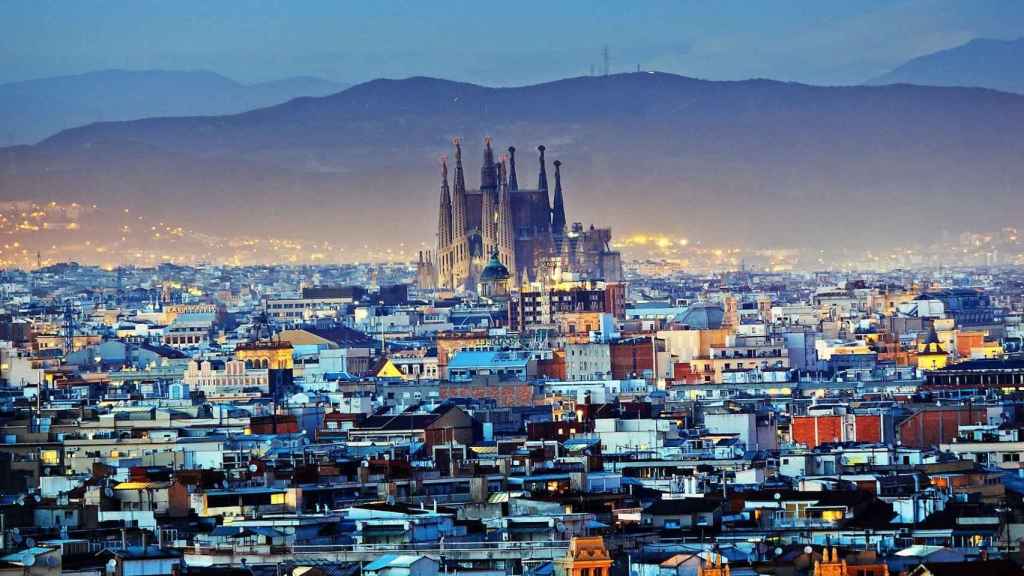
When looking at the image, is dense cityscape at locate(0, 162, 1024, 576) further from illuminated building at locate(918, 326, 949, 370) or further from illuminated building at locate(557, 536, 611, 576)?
illuminated building at locate(918, 326, 949, 370)

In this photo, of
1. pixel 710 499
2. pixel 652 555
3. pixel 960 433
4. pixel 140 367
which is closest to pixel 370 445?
pixel 960 433

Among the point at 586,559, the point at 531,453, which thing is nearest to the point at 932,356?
the point at 531,453

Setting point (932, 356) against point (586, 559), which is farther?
point (932, 356)

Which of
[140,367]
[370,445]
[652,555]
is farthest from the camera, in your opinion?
[140,367]

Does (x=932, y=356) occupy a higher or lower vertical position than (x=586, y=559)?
higher

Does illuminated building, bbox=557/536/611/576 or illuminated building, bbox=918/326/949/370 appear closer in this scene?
illuminated building, bbox=557/536/611/576

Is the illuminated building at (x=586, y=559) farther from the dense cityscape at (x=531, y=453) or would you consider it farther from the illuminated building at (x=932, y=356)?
the illuminated building at (x=932, y=356)

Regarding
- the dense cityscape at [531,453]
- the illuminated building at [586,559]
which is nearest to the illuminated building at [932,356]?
the dense cityscape at [531,453]

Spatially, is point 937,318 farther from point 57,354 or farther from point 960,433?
point 960,433

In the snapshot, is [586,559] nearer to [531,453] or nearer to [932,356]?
[531,453]

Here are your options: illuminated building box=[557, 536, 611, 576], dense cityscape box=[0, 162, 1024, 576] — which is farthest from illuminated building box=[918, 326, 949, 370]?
illuminated building box=[557, 536, 611, 576]

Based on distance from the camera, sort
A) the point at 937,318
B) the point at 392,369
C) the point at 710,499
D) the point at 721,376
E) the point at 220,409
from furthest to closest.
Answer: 1. the point at 937,318
2. the point at 392,369
3. the point at 721,376
4. the point at 220,409
5. the point at 710,499
